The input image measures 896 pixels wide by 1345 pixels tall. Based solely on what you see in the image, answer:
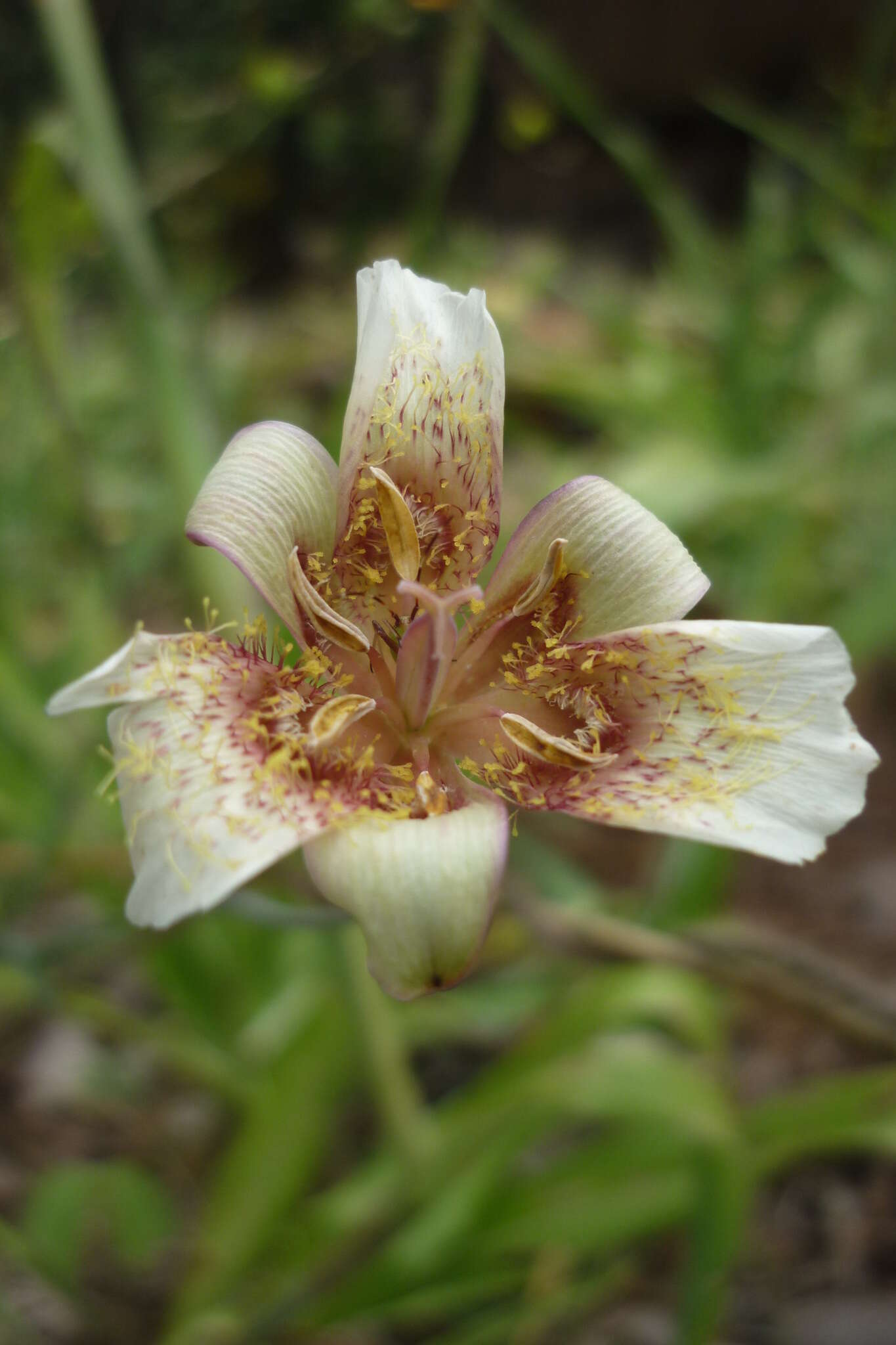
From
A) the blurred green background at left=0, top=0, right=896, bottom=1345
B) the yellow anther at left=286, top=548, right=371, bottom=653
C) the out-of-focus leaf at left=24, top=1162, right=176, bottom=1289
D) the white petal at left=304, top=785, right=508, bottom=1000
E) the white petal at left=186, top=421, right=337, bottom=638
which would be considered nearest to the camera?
the white petal at left=304, top=785, right=508, bottom=1000

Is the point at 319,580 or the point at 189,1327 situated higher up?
the point at 319,580

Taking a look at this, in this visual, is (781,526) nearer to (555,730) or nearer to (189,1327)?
(555,730)

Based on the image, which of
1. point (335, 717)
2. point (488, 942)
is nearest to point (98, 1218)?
point (488, 942)

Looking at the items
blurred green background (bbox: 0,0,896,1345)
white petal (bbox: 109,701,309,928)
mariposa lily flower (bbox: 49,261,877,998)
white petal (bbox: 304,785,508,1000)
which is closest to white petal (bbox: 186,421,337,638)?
mariposa lily flower (bbox: 49,261,877,998)

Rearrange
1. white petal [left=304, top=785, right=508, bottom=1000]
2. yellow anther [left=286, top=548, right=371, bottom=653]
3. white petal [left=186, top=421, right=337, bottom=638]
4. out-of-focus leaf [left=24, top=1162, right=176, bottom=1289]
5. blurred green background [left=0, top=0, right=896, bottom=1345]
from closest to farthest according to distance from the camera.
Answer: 1. white petal [left=304, top=785, right=508, bottom=1000]
2. white petal [left=186, top=421, right=337, bottom=638]
3. yellow anther [left=286, top=548, right=371, bottom=653]
4. blurred green background [left=0, top=0, right=896, bottom=1345]
5. out-of-focus leaf [left=24, top=1162, right=176, bottom=1289]

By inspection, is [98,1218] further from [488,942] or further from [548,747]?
[548,747]

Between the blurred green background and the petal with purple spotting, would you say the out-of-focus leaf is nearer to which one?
the blurred green background

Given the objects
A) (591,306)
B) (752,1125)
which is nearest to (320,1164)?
(752,1125)
